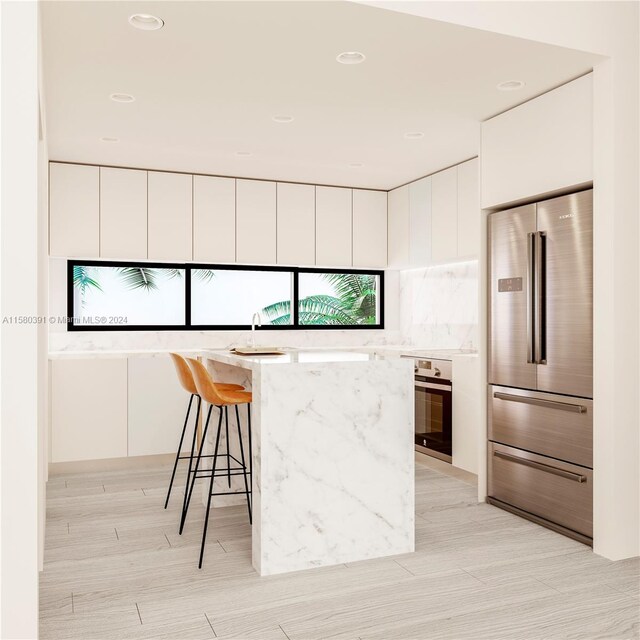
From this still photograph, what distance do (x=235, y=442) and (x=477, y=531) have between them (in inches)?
62.3

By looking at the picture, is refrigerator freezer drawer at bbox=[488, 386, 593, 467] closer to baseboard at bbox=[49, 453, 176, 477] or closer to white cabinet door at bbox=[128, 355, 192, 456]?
white cabinet door at bbox=[128, 355, 192, 456]

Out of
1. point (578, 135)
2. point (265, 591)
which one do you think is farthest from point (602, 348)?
point (265, 591)

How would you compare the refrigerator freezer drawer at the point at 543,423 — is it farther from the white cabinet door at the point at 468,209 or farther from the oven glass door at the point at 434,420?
the white cabinet door at the point at 468,209

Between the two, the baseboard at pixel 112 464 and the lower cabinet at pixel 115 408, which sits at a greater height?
the lower cabinet at pixel 115 408

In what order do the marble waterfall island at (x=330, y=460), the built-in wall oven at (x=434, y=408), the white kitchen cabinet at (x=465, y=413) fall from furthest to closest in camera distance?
the built-in wall oven at (x=434, y=408)
the white kitchen cabinet at (x=465, y=413)
the marble waterfall island at (x=330, y=460)

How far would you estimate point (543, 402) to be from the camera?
142 inches

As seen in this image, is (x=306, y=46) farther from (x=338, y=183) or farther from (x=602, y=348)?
(x=338, y=183)

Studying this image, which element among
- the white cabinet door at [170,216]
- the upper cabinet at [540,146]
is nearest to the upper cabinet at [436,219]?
the upper cabinet at [540,146]

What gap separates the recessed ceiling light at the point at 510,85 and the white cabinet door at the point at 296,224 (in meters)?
2.66

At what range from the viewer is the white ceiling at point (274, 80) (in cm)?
280

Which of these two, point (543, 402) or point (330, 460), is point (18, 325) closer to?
point (330, 460)

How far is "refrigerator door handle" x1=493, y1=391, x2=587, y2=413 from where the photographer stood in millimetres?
3387

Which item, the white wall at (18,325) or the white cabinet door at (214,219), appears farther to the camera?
the white cabinet door at (214,219)

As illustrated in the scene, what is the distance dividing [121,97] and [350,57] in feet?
4.61
